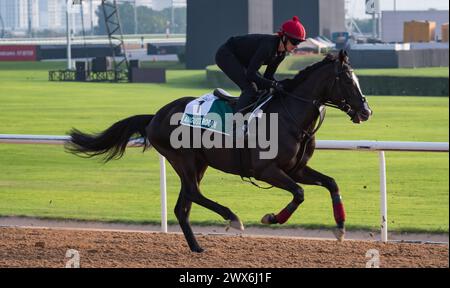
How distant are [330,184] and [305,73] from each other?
79 centimetres

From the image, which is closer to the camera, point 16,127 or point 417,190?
point 417,190

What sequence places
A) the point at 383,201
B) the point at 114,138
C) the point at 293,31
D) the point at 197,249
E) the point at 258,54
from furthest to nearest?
the point at 114,138
the point at 383,201
the point at 197,249
the point at 258,54
the point at 293,31

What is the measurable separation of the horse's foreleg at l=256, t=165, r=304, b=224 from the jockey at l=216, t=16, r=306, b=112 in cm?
53

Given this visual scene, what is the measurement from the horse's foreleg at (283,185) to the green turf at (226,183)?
1653 millimetres

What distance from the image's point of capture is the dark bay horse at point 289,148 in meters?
6.87

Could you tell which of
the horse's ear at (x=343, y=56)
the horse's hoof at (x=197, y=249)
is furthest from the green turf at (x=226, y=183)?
the horse's ear at (x=343, y=56)

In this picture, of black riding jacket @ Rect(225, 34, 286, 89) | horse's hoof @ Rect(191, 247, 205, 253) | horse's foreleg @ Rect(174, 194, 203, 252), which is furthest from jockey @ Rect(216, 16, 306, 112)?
horse's hoof @ Rect(191, 247, 205, 253)

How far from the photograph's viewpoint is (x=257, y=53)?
7.09 m

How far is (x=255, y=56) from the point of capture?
710 centimetres

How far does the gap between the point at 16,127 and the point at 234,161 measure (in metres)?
10.5

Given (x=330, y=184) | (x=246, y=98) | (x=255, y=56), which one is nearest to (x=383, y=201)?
(x=330, y=184)

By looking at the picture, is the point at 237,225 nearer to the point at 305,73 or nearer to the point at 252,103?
the point at 252,103

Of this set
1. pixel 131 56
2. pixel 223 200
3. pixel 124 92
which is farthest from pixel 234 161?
pixel 131 56

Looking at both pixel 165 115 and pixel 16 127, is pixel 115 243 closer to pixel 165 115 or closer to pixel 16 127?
pixel 165 115
